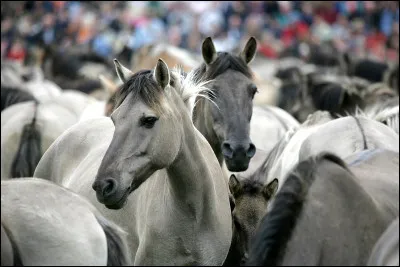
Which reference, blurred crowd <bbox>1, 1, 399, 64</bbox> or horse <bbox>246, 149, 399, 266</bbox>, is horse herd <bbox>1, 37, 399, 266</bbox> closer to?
horse <bbox>246, 149, 399, 266</bbox>

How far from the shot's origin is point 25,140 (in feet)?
34.9

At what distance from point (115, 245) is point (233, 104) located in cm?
311

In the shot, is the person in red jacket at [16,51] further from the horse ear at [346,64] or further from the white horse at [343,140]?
the white horse at [343,140]

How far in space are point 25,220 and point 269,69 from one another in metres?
19.8

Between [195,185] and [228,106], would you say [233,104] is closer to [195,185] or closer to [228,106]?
[228,106]

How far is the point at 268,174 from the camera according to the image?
28.7ft

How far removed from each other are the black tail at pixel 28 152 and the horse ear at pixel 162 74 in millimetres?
4457

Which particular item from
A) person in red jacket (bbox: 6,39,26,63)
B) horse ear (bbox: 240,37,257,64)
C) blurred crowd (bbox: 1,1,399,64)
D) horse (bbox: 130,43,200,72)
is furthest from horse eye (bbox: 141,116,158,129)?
person in red jacket (bbox: 6,39,26,63)

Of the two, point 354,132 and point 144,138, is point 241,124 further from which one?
point 144,138

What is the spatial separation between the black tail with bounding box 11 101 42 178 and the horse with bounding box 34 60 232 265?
10.7 ft

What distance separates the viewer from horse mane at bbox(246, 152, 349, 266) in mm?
4734

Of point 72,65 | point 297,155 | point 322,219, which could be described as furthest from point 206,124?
point 72,65

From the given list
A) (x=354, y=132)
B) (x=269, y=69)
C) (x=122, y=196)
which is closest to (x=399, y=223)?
(x=122, y=196)

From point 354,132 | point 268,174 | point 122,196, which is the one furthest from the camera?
point 268,174
